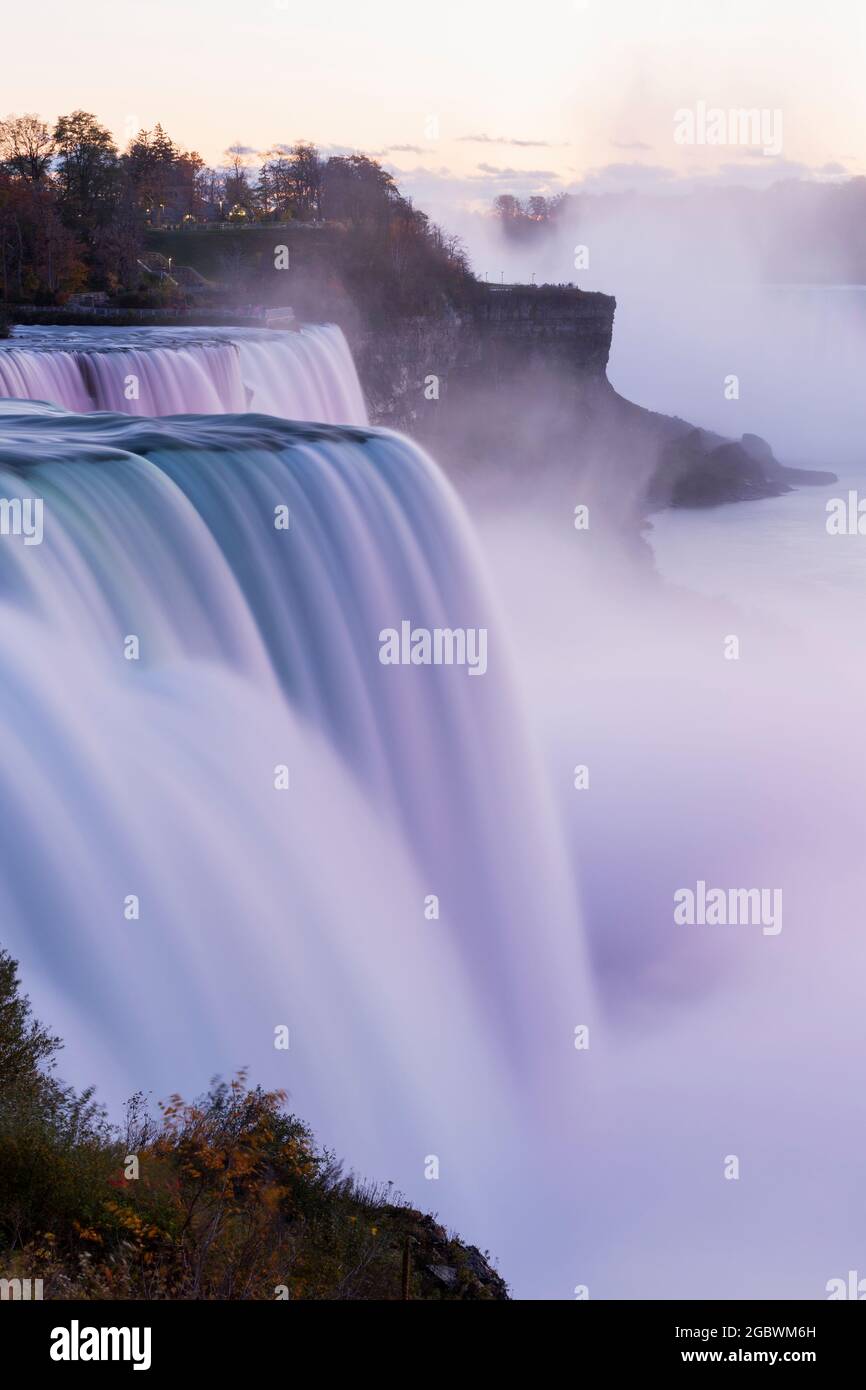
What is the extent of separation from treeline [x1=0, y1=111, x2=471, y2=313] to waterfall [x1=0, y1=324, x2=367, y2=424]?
10376 mm

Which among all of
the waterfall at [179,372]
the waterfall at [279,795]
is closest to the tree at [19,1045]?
the waterfall at [279,795]

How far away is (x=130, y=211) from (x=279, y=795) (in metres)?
57.3

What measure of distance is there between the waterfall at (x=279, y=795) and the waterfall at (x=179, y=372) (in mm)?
3653

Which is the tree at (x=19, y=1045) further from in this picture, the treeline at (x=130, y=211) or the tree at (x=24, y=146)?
the tree at (x=24, y=146)

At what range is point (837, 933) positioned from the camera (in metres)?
22.9

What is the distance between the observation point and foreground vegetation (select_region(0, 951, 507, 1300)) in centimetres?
944

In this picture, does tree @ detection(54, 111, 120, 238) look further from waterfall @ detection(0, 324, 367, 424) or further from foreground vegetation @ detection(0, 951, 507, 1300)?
foreground vegetation @ detection(0, 951, 507, 1300)

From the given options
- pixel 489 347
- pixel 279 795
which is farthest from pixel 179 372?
pixel 489 347

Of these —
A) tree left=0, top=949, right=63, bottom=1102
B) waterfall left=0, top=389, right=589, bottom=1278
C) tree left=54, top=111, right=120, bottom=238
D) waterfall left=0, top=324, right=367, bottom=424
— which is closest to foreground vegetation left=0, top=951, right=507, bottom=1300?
tree left=0, top=949, right=63, bottom=1102

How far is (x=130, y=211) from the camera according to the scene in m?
65.3

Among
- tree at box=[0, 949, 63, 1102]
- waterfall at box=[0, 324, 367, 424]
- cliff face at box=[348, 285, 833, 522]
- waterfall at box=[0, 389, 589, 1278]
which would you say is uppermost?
cliff face at box=[348, 285, 833, 522]

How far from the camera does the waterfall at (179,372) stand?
2775 cm

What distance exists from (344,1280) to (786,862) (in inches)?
683

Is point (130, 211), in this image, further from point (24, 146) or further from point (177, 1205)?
point (177, 1205)
